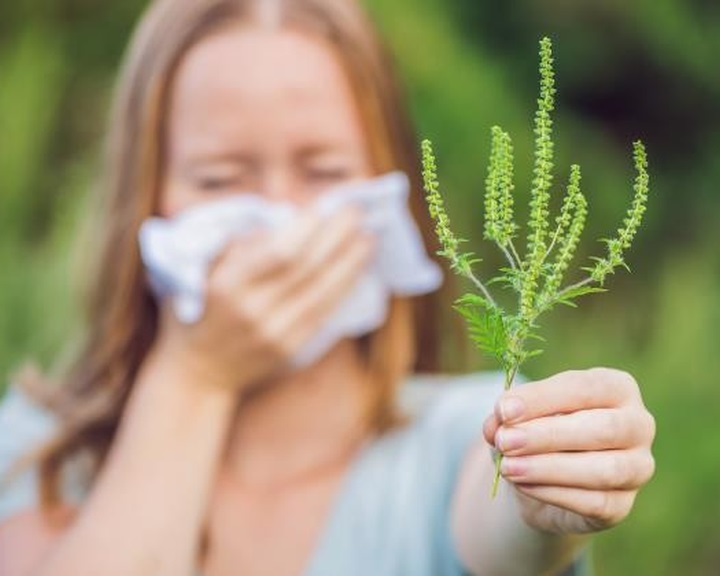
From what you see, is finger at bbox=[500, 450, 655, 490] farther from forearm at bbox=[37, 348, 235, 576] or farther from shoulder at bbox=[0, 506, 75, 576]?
shoulder at bbox=[0, 506, 75, 576]

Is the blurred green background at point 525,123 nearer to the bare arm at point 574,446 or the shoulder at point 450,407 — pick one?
the shoulder at point 450,407

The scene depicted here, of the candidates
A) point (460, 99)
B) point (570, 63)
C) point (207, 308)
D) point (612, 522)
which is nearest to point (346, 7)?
point (207, 308)

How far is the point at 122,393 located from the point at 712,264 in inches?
62.5

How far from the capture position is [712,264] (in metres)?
2.68

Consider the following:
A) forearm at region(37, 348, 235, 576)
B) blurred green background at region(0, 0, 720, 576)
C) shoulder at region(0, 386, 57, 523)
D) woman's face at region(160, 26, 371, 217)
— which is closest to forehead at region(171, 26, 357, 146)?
woman's face at region(160, 26, 371, 217)

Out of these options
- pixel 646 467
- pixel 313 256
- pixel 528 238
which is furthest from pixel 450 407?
pixel 528 238

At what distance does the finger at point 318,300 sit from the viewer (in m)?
1.25

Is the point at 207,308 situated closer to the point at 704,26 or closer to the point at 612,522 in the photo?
the point at 612,522

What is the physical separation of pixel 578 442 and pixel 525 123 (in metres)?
2.12

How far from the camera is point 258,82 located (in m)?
1.26

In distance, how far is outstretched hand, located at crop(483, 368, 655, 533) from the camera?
26.7 inches

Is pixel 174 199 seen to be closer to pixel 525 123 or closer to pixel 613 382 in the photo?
pixel 613 382

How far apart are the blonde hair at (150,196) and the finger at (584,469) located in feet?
1.88

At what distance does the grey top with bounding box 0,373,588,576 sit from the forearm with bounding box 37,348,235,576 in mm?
117
